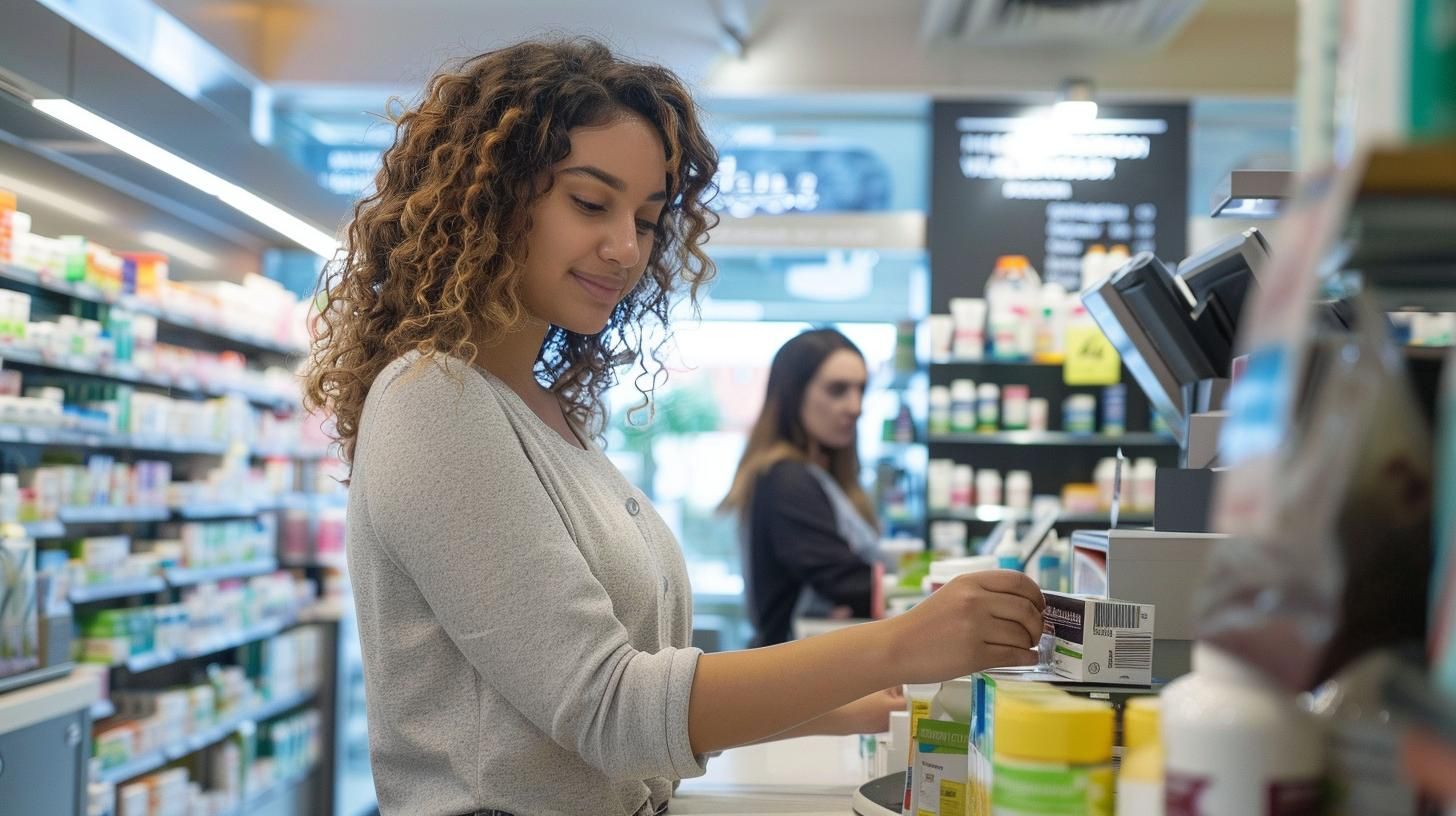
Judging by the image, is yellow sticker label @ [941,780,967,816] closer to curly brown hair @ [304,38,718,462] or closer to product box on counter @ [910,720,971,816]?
product box on counter @ [910,720,971,816]

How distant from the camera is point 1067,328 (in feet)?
19.5

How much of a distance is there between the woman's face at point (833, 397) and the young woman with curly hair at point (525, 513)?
263 cm

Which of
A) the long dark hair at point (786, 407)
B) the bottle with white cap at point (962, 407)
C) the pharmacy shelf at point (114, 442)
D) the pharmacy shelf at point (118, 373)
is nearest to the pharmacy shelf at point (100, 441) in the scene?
the pharmacy shelf at point (114, 442)

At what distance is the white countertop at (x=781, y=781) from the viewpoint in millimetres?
1812

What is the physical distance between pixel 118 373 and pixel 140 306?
296 millimetres

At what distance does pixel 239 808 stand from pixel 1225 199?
16.0 feet

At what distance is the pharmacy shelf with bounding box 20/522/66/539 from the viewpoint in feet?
12.6

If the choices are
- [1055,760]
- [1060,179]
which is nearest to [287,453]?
[1060,179]

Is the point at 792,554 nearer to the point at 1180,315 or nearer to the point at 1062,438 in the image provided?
the point at 1180,315

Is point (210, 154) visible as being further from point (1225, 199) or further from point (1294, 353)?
point (1294, 353)

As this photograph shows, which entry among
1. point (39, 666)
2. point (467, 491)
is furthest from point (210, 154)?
point (467, 491)

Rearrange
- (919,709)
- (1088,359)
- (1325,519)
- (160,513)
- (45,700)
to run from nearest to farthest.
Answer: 1. (1325,519)
2. (919,709)
3. (45,700)
4. (160,513)
5. (1088,359)

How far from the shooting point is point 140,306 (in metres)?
4.46

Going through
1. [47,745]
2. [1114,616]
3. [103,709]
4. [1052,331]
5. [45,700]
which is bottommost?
[103,709]
